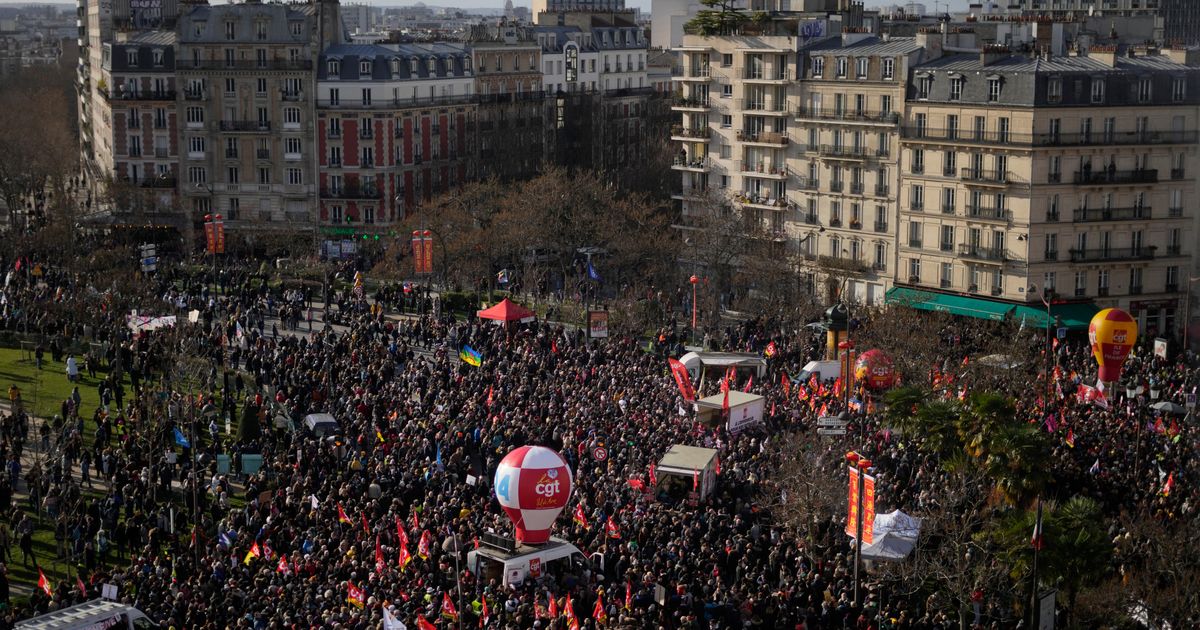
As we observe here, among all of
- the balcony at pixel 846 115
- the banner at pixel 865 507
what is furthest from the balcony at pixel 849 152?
the banner at pixel 865 507

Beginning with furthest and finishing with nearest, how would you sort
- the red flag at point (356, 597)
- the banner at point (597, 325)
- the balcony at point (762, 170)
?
the balcony at point (762, 170)
the banner at point (597, 325)
the red flag at point (356, 597)

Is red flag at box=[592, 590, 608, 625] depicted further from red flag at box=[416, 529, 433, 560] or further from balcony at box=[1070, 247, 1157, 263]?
balcony at box=[1070, 247, 1157, 263]

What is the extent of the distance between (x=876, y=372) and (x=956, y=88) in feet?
68.1

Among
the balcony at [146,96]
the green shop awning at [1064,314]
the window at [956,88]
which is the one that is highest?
the window at [956,88]

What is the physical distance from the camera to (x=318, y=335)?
60.2 m

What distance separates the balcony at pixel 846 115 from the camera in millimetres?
70750

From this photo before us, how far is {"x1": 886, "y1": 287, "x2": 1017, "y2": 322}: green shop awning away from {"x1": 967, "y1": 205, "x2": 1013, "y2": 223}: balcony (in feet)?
10.5

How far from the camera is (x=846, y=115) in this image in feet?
239

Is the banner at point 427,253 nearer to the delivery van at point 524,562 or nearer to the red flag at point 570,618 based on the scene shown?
the delivery van at point 524,562

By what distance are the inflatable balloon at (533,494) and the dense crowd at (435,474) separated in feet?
3.05

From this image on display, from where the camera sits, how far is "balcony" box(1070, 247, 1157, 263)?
66.1 m

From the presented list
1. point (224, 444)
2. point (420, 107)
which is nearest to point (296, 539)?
point (224, 444)

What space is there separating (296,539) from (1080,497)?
1778 centimetres

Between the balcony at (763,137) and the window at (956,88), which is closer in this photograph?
the window at (956,88)
